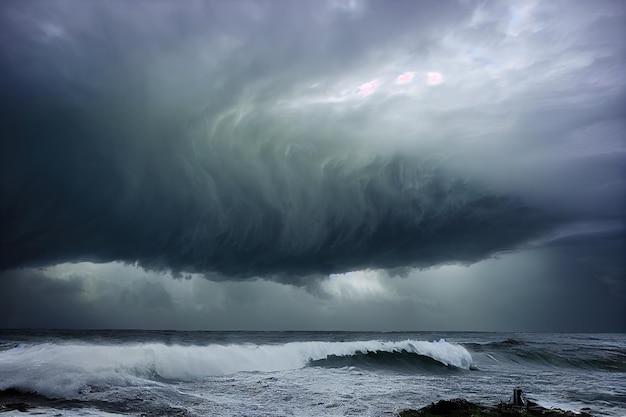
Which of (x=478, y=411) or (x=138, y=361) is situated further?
(x=138, y=361)

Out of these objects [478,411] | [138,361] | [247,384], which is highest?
[138,361]

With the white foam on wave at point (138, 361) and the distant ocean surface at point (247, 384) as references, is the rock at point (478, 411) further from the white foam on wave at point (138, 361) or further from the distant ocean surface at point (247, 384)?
the white foam on wave at point (138, 361)

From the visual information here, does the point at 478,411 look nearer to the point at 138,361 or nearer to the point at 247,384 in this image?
the point at 247,384

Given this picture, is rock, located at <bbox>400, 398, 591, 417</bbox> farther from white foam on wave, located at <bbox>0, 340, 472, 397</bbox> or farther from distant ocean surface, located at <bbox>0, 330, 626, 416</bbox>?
white foam on wave, located at <bbox>0, 340, 472, 397</bbox>

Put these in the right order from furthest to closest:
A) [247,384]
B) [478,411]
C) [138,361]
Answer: [138,361] → [247,384] → [478,411]

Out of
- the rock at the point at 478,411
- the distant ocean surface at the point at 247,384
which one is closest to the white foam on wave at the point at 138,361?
the distant ocean surface at the point at 247,384

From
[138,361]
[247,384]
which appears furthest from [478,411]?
[138,361]

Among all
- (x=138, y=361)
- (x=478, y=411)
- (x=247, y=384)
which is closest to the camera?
(x=478, y=411)

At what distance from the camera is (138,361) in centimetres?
2258

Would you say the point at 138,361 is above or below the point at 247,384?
above

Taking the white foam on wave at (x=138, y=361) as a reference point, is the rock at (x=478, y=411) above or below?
below

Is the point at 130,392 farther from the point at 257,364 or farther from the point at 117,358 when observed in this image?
the point at 257,364

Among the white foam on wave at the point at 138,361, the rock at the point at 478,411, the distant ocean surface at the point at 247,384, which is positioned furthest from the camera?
the white foam on wave at the point at 138,361

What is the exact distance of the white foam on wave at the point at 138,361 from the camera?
16.6 m
